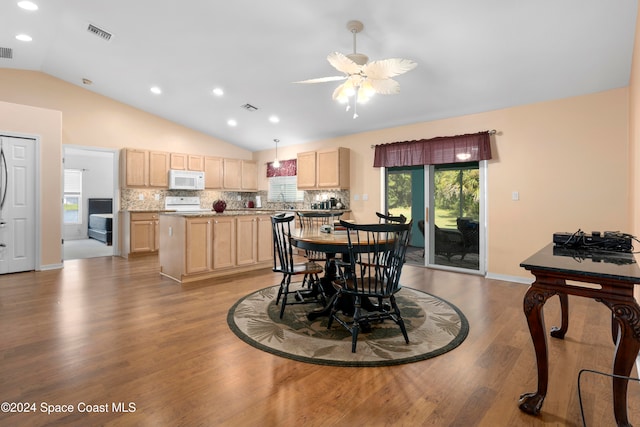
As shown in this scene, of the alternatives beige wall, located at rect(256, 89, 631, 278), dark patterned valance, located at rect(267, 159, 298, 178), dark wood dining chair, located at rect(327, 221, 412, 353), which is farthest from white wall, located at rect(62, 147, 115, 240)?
beige wall, located at rect(256, 89, 631, 278)

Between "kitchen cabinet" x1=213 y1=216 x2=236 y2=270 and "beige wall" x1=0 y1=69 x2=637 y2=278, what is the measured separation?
98.6 inches

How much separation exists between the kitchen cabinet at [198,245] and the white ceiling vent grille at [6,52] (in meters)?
3.83

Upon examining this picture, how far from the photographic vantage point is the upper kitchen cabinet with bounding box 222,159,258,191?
795 cm

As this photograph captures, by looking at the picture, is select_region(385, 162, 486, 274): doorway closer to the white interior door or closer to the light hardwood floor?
the light hardwood floor

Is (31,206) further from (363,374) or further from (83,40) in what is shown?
(363,374)

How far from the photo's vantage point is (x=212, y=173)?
773 cm

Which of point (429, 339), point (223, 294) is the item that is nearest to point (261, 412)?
point (429, 339)

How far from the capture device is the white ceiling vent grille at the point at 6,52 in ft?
15.6

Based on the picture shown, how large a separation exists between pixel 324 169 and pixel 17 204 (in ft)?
16.2

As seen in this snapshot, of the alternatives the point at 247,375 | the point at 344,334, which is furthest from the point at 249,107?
the point at 247,375

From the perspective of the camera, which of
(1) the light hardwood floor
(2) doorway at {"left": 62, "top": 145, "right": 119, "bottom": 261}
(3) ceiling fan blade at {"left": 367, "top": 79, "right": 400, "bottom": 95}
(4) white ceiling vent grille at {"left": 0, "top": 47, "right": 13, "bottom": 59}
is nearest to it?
(1) the light hardwood floor

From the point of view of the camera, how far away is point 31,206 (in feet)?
16.4

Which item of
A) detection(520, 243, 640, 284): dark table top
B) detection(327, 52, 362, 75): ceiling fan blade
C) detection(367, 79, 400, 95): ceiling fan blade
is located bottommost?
detection(520, 243, 640, 284): dark table top

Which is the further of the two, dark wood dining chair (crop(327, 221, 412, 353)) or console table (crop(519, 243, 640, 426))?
dark wood dining chair (crop(327, 221, 412, 353))
